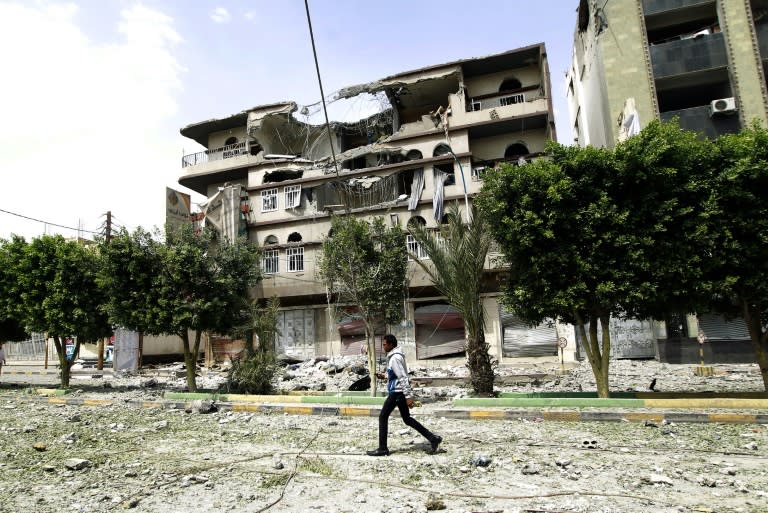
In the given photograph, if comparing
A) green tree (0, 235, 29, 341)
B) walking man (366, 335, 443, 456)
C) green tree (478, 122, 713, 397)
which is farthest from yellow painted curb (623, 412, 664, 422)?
green tree (0, 235, 29, 341)

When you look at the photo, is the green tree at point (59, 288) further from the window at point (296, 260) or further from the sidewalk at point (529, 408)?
the window at point (296, 260)

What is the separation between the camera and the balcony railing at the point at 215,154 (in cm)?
3341

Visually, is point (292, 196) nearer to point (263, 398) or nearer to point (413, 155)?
point (413, 155)

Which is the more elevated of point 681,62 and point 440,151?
point 681,62

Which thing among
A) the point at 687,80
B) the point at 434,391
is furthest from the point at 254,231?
the point at 687,80

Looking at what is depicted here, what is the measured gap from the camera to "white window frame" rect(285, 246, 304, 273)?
29000 millimetres

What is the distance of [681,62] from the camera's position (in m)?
24.0

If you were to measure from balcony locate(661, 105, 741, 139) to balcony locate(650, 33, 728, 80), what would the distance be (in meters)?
2.16

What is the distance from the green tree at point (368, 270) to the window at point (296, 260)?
45.3 ft

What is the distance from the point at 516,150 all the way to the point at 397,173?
22.8 ft

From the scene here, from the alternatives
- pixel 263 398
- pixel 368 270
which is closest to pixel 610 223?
pixel 368 270

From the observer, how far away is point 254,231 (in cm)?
3139

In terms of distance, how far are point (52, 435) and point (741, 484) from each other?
10.8 metres

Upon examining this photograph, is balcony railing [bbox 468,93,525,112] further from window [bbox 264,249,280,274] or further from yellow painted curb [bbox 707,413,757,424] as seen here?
yellow painted curb [bbox 707,413,757,424]
